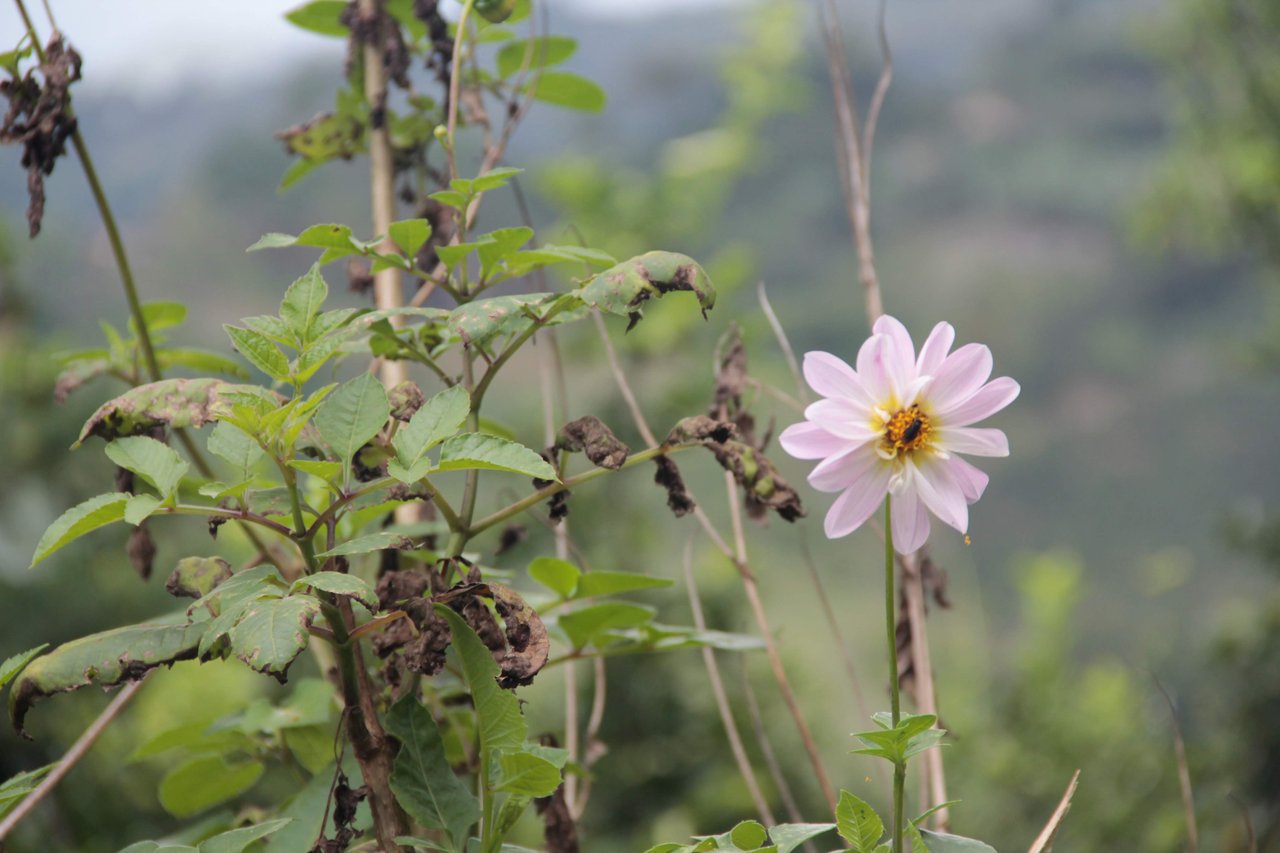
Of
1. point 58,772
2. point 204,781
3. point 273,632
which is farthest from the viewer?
point 204,781

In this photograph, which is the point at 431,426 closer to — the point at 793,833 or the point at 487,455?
the point at 487,455

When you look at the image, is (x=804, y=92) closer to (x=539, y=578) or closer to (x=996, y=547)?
(x=996, y=547)

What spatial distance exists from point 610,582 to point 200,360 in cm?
22

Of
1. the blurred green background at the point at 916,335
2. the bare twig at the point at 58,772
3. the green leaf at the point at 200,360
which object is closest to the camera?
the bare twig at the point at 58,772

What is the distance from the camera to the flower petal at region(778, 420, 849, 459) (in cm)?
34

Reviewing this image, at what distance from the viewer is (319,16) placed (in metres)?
0.56

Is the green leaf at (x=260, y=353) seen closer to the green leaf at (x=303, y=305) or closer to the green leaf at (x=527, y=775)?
the green leaf at (x=303, y=305)

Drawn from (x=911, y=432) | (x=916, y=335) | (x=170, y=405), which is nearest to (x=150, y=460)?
(x=170, y=405)

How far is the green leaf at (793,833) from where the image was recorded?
1.05ft

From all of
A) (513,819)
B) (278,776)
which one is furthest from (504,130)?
(278,776)

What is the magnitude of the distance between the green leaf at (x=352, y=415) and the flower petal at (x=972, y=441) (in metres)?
0.17

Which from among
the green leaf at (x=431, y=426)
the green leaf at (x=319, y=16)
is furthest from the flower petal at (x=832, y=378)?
the green leaf at (x=319, y=16)

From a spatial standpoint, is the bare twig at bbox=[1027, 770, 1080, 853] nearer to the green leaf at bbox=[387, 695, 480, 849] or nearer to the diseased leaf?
the green leaf at bbox=[387, 695, 480, 849]

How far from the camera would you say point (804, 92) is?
3139mm
